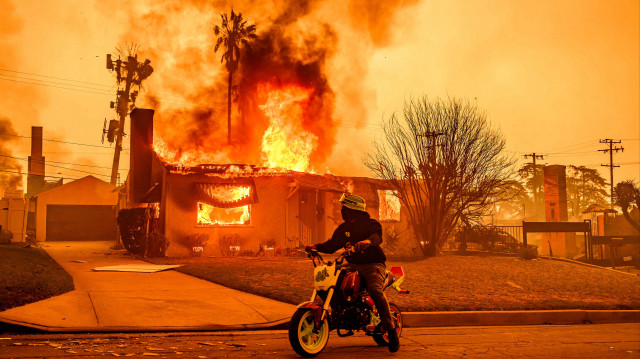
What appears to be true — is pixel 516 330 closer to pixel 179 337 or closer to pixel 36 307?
pixel 179 337

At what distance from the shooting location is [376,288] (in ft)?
21.5

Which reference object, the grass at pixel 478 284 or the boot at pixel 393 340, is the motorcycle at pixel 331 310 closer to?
the boot at pixel 393 340

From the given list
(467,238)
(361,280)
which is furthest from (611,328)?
(467,238)

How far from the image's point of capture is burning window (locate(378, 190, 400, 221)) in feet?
90.9

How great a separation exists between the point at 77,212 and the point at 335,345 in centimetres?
4073

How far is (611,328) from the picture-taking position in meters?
9.70

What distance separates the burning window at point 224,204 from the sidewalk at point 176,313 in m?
9.79

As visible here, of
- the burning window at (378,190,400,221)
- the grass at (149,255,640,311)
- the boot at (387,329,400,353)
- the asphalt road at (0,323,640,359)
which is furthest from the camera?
the burning window at (378,190,400,221)

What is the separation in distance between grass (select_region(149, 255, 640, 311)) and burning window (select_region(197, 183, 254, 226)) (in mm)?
6353

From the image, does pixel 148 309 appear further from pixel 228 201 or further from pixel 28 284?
pixel 228 201

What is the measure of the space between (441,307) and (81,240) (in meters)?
38.4

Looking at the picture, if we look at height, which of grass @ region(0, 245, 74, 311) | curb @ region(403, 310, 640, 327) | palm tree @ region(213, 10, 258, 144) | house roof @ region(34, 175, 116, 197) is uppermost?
palm tree @ region(213, 10, 258, 144)

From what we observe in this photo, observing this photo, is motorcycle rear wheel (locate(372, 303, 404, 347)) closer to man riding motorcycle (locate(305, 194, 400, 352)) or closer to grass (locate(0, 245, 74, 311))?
man riding motorcycle (locate(305, 194, 400, 352))

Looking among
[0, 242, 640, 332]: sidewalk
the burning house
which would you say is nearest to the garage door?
the burning house
